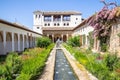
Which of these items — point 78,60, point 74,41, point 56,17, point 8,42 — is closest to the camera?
point 78,60

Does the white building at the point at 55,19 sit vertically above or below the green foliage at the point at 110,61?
above

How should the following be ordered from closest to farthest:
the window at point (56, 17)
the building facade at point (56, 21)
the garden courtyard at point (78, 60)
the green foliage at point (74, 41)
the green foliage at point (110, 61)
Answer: the garden courtyard at point (78, 60)
the green foliage at point (110, 61)
the green foliage at point (74, 41)
the building facade at point (56, 21)
the window at point (56, 17)

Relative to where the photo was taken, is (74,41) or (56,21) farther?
(56,21)

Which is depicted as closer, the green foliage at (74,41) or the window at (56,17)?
the green foliage at (74,41)

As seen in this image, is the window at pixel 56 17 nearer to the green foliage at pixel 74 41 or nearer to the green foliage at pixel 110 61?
the green foliage at pixel 74 41

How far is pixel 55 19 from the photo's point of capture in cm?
7569

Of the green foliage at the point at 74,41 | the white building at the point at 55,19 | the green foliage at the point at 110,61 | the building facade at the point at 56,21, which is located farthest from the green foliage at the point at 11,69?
the white building at the point at 55,19

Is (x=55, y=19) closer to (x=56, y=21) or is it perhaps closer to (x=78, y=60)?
(x=56, y=21)

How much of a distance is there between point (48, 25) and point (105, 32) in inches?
2164

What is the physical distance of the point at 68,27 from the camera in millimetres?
73375

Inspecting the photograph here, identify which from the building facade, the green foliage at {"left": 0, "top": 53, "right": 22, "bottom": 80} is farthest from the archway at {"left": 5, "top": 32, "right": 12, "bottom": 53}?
the building facade

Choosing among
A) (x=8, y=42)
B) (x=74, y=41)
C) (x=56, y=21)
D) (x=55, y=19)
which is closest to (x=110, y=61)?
(x=8, y=42)

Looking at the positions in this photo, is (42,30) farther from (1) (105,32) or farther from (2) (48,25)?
(1) (105,32)

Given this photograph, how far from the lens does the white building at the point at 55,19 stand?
240 feet
